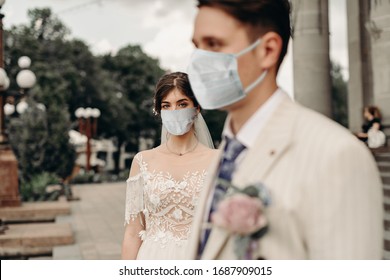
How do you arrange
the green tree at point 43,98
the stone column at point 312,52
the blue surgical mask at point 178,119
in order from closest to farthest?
the blue surgical mask at point 178,119, the stone column at point 312,52, the green tree at point 43,98

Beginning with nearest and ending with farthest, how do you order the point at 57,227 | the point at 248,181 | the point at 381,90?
the point at 248,181, the point at 57,227, the point at 381,90

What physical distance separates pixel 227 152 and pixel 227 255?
1.06 feet

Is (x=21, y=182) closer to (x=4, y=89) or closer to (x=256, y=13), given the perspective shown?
(x=4, y=89)

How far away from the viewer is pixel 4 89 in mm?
14695

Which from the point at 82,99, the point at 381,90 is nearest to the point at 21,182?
the point at 381,90

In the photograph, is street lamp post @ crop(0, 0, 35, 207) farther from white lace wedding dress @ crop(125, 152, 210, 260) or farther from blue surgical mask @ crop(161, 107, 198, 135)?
blue surgical mask @ crop(161, 107, 198, 135)

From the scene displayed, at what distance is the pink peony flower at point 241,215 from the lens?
5.24 feet

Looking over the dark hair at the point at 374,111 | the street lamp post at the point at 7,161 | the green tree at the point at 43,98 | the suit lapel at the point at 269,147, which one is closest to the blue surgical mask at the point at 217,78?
the suit lapel at the point at 269,147

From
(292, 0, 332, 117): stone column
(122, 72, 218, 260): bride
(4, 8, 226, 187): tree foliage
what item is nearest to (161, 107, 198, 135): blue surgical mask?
(122, 72, 218, 260): bride

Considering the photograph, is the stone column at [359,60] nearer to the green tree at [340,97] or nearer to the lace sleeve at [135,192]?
the lace sleeve at [135,192]

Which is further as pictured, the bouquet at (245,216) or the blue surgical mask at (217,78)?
the blue surgical mask at (217,78)

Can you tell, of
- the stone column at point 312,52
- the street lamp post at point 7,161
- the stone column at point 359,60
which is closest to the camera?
the street lamp post at point 7,161

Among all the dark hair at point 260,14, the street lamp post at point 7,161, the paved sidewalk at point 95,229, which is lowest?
the paved sidewalk at point 95,229

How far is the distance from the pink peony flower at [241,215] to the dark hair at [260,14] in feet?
1.61
